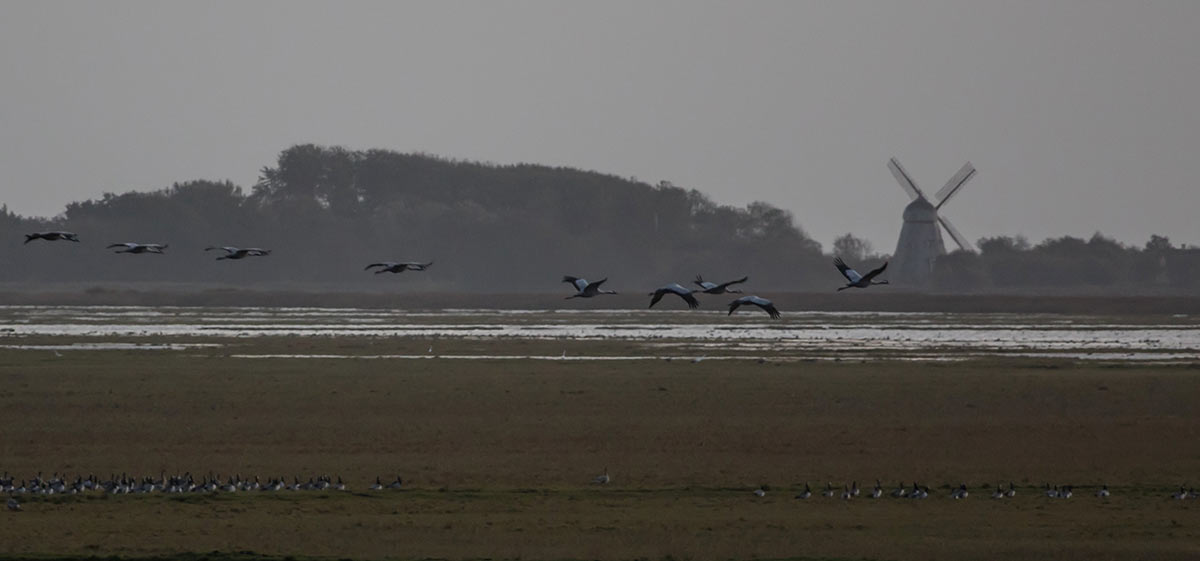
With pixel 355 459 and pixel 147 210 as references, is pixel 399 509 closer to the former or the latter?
pixel 355 459

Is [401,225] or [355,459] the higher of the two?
[401,225]

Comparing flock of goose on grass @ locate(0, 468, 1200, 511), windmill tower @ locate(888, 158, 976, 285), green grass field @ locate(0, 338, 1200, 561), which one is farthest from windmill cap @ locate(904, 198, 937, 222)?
flock of goose on grass @ locate(0, 468, 1200, 511)

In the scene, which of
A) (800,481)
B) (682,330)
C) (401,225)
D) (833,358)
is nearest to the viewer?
(800,481)

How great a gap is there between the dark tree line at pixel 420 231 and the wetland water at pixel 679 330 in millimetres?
55522

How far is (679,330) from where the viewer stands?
7331 centimetres

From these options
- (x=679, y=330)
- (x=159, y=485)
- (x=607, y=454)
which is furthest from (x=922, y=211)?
(x=159, y=485)

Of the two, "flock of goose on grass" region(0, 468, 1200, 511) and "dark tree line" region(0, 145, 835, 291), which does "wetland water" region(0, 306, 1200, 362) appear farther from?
"dark tree line" region(0, 145, 835, 291)

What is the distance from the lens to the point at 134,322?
3059 inches

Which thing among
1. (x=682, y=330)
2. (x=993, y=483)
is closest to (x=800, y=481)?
(x=993, y=483)

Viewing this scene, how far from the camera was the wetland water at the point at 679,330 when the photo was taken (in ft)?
181

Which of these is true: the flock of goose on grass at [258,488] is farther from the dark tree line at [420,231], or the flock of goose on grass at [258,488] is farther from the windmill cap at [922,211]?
the windmill cap at [922,211]

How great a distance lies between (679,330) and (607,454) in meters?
45.5

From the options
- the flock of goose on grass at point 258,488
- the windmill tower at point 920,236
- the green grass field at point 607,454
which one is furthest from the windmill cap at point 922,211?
the flock of goose on grass at point 258,488

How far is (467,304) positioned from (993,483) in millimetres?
95328
